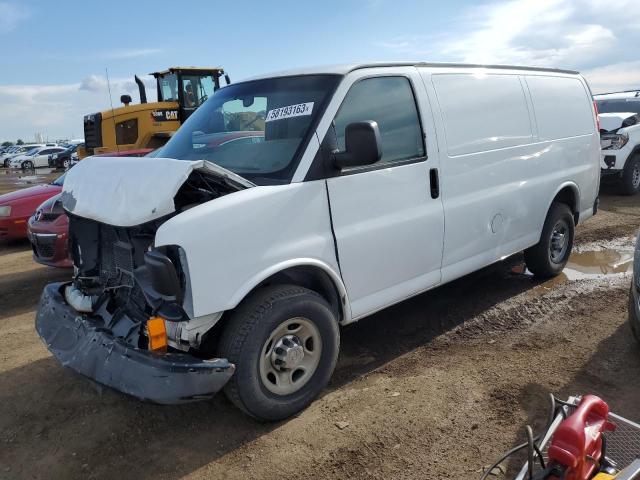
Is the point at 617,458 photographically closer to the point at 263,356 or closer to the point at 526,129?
the point at 263,356

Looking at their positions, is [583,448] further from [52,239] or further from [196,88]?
[196,88]

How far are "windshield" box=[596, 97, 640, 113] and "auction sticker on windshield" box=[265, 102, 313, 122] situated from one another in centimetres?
1081

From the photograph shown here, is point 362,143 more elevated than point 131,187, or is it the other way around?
point 362,143

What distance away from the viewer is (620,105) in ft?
39.5

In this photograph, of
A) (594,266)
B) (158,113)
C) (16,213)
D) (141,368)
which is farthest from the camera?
(158,113)

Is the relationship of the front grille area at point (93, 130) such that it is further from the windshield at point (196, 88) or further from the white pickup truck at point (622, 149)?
the white pickup truck at point (622, 149)

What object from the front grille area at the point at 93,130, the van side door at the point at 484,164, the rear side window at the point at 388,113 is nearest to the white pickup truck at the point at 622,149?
the van side door at the point at 484,164

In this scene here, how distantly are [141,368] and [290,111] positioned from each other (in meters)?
1.85

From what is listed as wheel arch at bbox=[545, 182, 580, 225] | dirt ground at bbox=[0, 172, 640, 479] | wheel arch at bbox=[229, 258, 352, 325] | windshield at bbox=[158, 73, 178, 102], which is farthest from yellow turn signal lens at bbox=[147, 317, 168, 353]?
windshield at bbox=[158, 73, 178, 102]

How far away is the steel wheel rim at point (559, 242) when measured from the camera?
5.66 meters

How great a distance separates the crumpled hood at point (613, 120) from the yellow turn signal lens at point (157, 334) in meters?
10.4

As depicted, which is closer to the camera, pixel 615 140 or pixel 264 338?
pixel 264 338

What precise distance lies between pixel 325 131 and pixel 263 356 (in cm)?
143

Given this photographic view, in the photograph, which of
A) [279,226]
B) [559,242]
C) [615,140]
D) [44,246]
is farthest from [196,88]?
[279,226]
